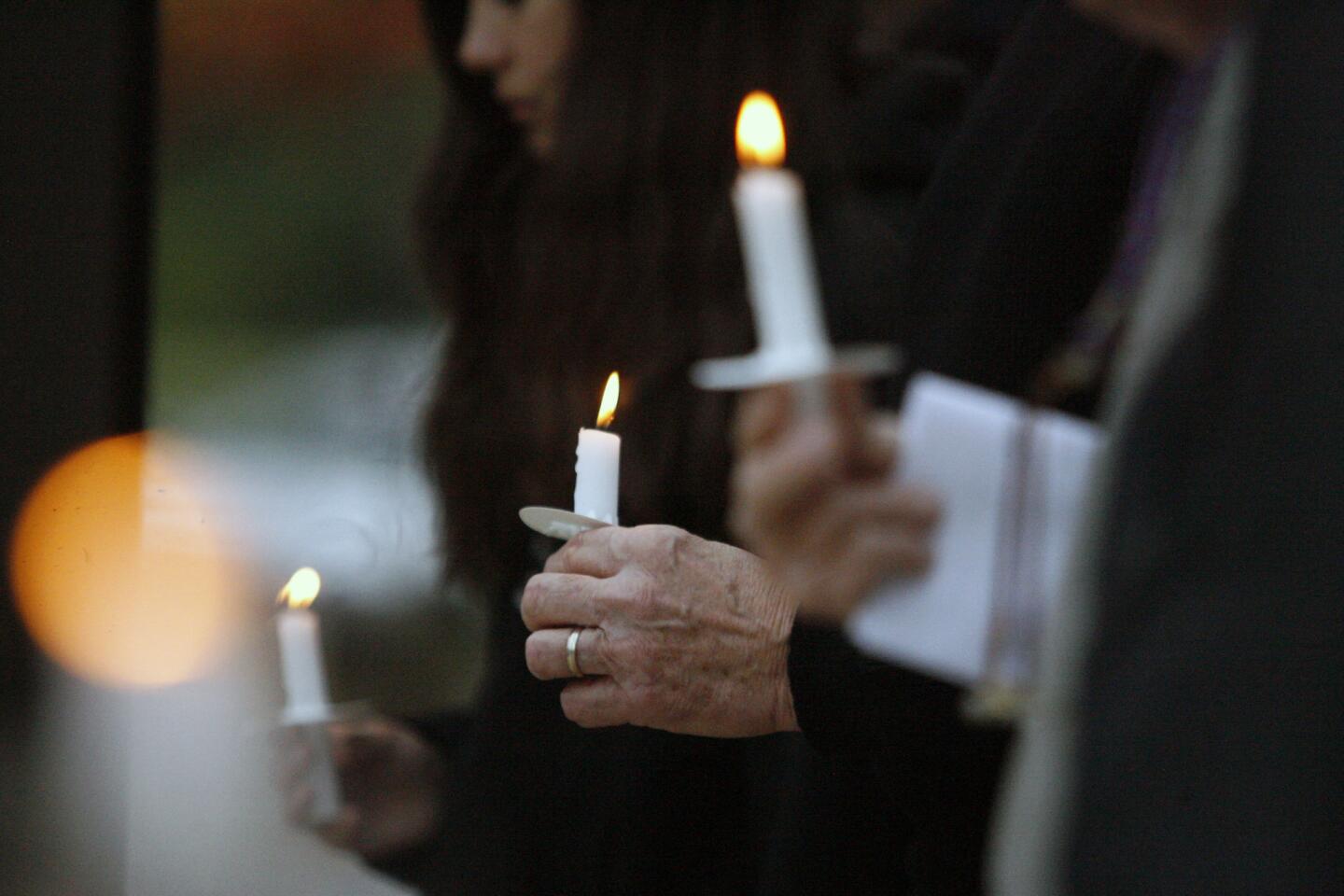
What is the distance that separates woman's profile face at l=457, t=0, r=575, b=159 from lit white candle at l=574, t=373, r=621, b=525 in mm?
1062

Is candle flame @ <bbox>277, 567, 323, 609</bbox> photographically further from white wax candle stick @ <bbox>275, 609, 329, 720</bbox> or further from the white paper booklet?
the white paper booklet

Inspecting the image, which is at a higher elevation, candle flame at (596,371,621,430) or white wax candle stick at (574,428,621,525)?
candle flame at (596,371,621,430)

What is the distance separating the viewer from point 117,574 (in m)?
1.89

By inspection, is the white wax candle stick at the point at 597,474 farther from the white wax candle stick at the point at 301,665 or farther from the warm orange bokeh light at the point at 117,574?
the warm orange bokeh light at the point at 117,574

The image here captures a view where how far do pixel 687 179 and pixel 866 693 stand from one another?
1.00 meters

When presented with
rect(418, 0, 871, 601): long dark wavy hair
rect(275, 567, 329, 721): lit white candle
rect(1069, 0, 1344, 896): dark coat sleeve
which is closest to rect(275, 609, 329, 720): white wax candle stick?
rect(275, 567, 329, 721): lit white candle

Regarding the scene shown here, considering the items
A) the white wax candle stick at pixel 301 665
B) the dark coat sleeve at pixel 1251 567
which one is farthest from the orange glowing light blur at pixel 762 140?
the white wax candle stick at pixel 301 665

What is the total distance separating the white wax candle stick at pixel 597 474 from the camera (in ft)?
3.31

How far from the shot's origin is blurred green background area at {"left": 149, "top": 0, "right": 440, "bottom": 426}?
7.22ft

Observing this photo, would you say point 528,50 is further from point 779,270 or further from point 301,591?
point 779,270

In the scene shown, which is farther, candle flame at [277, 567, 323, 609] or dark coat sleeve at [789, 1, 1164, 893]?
candle flame at [277, 567, 323, 609]

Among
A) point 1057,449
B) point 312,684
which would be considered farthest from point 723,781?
point 1057,449

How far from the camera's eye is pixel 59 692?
1.94 m

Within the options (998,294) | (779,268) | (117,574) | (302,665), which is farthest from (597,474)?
(117,574)
